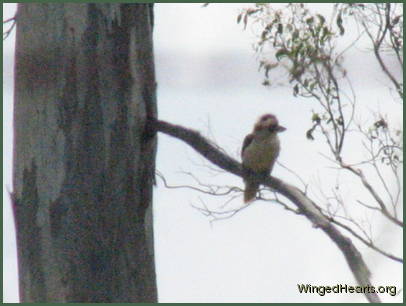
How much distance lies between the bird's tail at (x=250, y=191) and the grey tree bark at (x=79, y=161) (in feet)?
12.8

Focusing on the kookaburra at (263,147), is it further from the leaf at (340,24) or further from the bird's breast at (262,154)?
the leaf at (340,24)

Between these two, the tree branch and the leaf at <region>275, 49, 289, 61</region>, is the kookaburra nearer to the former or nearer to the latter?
the leaf at <region>275, 49, 289, 61</region>

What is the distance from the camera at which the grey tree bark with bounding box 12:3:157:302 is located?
3.16 meters

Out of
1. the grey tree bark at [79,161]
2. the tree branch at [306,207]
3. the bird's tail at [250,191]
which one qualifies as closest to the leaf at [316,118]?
the bird's tail at [250,191]

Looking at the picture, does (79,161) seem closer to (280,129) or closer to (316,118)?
(280,129)

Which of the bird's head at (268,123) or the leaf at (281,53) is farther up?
the leaf at (281,53)

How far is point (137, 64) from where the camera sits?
3.40 m

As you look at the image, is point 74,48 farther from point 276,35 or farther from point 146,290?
point 276,35

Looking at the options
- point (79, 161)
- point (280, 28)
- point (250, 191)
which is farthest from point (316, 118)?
point (79, 161)

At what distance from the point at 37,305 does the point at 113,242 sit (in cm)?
30

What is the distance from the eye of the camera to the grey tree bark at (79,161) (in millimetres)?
3158

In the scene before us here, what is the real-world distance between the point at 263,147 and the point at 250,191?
485 millimetres

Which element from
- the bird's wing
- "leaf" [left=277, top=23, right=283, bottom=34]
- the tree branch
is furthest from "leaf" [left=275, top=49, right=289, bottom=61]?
the tree branch

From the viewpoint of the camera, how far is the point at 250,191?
7391 millimetres
